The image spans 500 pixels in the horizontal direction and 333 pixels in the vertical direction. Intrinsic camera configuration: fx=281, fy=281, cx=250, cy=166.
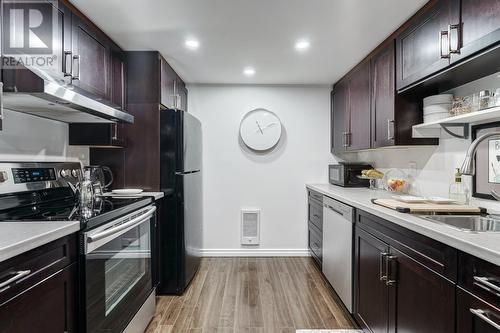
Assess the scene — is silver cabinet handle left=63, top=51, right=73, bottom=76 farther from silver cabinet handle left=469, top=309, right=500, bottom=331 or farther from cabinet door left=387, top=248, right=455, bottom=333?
silver cabinet handle left=469, top=309, right=500, bottom=331

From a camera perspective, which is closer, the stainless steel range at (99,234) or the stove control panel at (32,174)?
the stainless steel range at (99,234)

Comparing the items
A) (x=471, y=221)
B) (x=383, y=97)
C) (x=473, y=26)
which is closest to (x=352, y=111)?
(x=383, y=97)

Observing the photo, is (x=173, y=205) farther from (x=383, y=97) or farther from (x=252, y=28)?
(x=383, y=97)

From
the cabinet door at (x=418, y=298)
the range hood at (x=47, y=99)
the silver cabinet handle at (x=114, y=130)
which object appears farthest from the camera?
the silver cabinet handle at (x=114, y=130)

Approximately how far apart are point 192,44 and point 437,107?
195 cm

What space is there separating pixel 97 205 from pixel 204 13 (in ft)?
4.73

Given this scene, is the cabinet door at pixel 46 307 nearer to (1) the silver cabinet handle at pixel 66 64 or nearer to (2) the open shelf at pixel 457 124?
(1) the silver cabinet handle at pixel 66 64

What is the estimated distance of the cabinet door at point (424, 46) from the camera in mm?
1627

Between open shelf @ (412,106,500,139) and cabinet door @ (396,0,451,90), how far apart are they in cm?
31

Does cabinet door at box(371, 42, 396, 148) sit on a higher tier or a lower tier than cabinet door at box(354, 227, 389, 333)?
higher

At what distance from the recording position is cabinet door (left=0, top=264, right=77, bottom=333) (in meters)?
0.95

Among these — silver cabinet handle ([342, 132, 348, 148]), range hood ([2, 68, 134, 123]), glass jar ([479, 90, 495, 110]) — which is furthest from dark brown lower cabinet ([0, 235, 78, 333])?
silver cabinet handle ([342, 132, 348, 148])

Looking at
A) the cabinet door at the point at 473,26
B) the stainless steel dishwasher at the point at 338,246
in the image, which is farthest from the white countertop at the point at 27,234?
the cabinet door at the point at 473,26

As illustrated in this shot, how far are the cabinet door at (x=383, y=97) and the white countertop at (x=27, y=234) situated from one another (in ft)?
7.16
